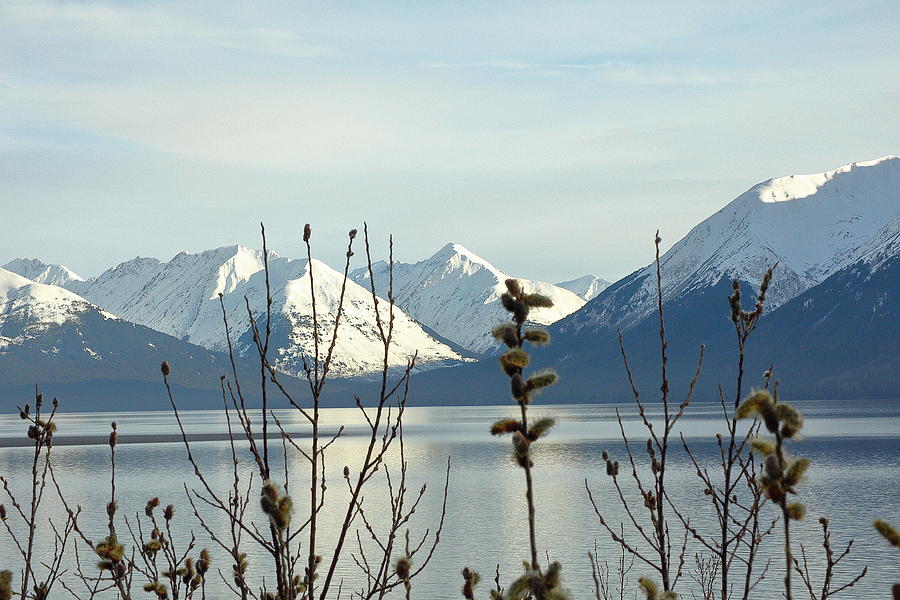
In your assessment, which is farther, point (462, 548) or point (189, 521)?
point (189, 521)

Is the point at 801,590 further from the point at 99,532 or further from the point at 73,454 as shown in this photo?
the point at 73,454

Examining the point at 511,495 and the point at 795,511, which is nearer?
the point at 795,511

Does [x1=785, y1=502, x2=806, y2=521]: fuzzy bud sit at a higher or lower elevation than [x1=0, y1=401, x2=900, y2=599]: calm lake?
higher

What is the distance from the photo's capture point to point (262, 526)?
66.0 meters

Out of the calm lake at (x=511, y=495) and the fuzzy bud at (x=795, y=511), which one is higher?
the fuzzy bud at (x=795, y=511)

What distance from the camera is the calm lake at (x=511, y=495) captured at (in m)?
43.0

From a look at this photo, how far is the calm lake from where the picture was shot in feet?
141

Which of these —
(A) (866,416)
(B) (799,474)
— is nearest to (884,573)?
(B) (799,474)

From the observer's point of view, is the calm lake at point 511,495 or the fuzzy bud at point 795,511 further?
the calm lake at point 511,495

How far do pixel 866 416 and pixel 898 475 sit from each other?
103m

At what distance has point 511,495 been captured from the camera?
231 feet

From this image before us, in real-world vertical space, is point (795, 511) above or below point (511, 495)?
above

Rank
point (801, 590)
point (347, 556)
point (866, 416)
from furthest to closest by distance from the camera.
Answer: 1. point (866, 416)
2. point (347, 556)
3. point (801, 590)

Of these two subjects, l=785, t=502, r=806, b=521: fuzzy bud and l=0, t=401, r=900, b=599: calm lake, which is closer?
l=785, t=502, r=806, b=521: fuzzy bud
